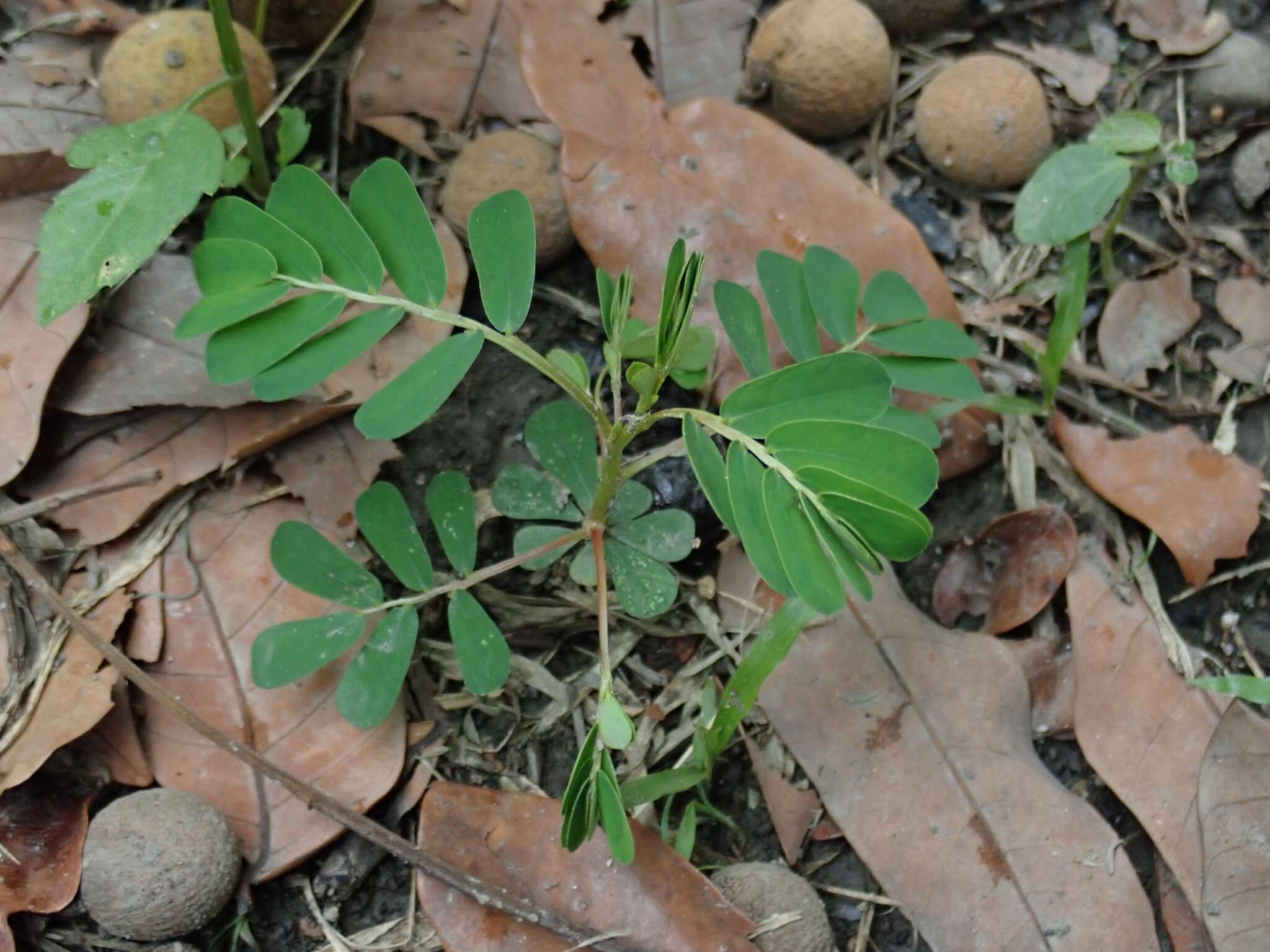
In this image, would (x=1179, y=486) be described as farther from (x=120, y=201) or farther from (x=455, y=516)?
(x=120, y=201)

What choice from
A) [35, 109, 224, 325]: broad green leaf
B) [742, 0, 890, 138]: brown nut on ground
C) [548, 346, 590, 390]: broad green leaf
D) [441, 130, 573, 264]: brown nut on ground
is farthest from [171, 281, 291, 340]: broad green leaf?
[742, 0, 890, 138]: brown nut on ground

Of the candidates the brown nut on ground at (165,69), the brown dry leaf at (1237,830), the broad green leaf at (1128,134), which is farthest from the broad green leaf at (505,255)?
the brown dry leaf at (1237,830)

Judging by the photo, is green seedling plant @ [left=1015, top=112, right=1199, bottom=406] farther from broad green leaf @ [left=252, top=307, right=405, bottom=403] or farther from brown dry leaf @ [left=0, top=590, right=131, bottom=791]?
brown dry leaf @ [left=0, top=590, right=131, bottom=791]

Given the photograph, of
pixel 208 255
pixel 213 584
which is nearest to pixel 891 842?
pixel 213 584

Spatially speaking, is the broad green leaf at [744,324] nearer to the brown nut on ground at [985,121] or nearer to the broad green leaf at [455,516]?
the broad green leaf at [455,516]

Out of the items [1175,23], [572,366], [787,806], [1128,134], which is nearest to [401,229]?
[572,366]
